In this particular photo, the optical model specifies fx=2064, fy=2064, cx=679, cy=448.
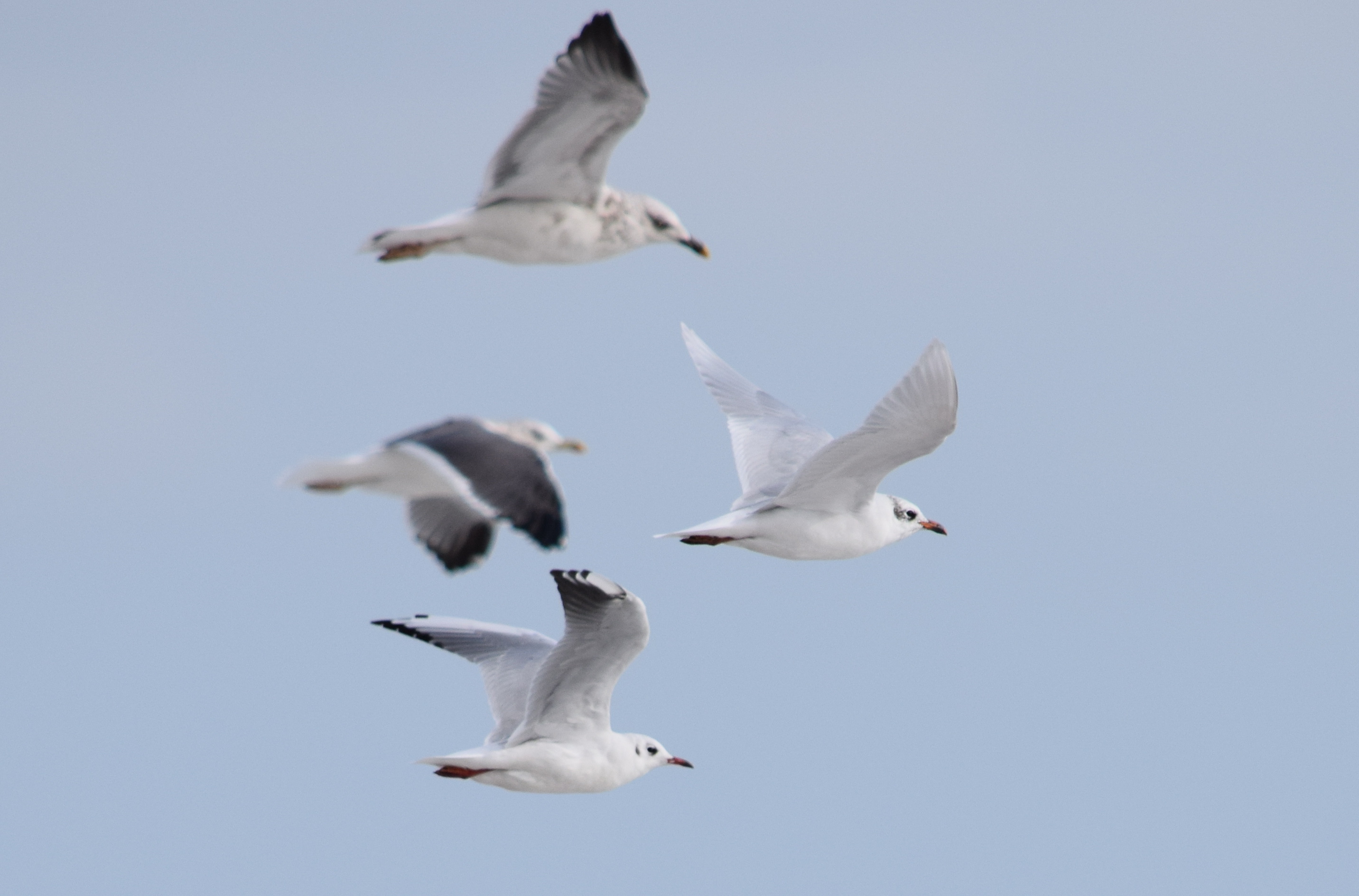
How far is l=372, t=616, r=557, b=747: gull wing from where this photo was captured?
11.8 metres

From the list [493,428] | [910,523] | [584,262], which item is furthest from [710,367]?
[493,428]

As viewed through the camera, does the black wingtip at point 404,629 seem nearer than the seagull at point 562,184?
No

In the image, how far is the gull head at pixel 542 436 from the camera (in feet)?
32.9

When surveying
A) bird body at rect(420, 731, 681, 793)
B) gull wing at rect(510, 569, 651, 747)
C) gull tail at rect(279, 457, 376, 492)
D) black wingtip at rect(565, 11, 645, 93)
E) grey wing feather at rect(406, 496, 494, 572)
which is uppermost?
black wingtip at rect(565, 11, 645, 93)

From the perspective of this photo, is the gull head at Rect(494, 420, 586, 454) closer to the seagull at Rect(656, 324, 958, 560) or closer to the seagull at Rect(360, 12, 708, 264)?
the seagull at Rect(360, 12, 708, 264)

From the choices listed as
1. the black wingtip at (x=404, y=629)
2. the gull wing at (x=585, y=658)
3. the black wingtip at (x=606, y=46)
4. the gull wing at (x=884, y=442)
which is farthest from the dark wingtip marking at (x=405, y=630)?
the black wingtip at (x=606, y=46)

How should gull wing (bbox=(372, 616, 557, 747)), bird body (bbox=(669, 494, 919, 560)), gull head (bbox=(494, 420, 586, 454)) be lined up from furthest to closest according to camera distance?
gull wing (bbox=(372, 616, 557, 747)) < bird body (bbox=(669, 494, 919, 560)) < gull head (bbox=(494, 420, 586, 454))

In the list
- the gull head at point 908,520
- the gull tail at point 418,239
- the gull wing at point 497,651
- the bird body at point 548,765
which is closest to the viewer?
the gull tail at point 418,239

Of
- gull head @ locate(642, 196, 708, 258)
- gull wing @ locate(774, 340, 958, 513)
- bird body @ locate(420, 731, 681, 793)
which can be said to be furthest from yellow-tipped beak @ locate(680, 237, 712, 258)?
bird body @ locate(420, 731, 681, 793)

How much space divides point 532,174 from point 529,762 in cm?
316

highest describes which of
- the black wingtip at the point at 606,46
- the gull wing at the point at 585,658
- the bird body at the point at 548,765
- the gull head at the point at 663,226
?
the black wingtip at the point at 606,46

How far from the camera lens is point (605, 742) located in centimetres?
1138

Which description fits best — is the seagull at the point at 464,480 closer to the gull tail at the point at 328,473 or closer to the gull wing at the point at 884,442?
the gull tail at the point at 328,473

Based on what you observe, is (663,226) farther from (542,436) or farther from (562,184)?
(542,436)
